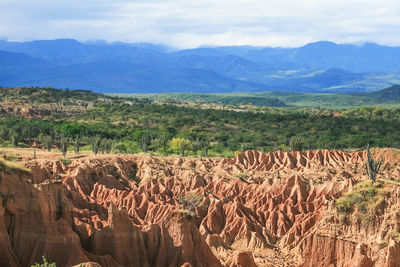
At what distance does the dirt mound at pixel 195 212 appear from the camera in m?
35.9

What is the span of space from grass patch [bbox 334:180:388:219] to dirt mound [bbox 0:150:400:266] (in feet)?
1.53

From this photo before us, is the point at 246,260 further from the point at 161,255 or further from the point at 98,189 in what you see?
the point at 98,189

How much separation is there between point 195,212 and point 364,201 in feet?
75.4

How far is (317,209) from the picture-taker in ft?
214

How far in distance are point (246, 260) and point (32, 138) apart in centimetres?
8276

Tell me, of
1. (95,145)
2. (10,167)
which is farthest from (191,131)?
(10,167)

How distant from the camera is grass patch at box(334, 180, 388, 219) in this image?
39812 mm

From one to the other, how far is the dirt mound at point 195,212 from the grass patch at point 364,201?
466 millimetres

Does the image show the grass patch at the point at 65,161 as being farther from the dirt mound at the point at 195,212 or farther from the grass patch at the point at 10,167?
the grass patch at the point at 10,167

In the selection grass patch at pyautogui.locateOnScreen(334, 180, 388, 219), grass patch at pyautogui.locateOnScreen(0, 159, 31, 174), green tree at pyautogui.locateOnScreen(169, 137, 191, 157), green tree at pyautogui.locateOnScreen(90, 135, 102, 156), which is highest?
grass patch at pyautogui.locateOnScreen(0, 159, 31, 174)

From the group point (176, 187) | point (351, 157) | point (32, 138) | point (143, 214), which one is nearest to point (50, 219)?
point (143, 214)

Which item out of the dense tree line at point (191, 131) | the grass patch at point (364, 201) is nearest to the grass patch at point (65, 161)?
the dense tree line at point (191, 131)

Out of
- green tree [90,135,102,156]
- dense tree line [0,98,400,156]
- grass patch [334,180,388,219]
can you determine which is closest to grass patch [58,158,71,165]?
green tree [90,135,102,156]

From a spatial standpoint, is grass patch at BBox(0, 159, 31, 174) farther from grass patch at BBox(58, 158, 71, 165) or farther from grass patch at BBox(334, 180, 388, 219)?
grass patch at BBox(58, 158, 71, 165)
